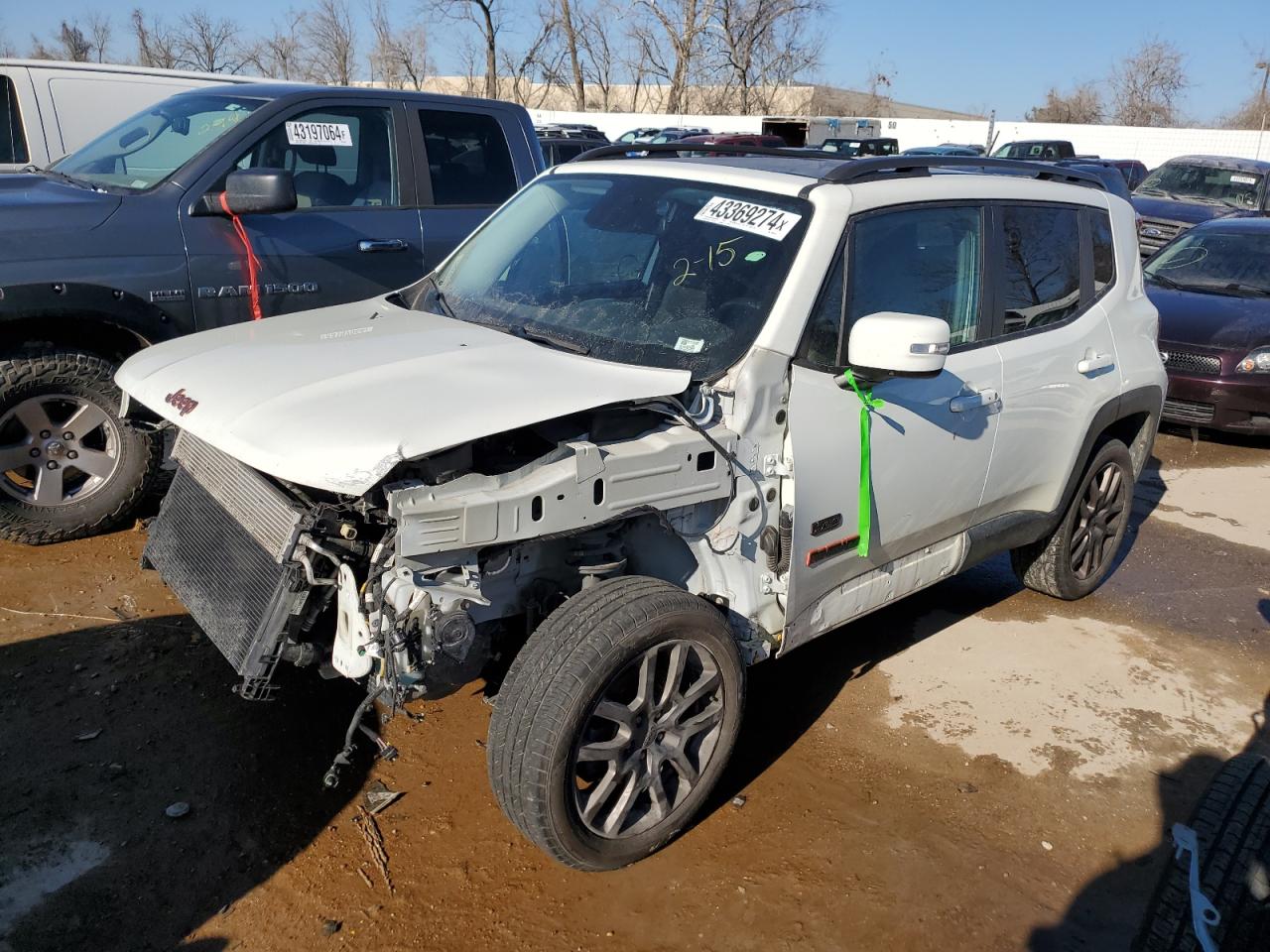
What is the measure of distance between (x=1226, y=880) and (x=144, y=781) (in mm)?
3020

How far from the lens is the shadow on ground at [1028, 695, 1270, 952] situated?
283cm

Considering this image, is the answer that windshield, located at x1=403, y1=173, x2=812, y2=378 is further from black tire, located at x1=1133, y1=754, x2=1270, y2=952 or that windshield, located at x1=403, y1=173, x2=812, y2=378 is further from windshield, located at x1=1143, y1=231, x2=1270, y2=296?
windshield, located at x1=1143, y1=231, x2=1270, y2=296

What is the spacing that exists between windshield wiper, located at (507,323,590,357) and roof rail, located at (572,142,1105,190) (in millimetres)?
975

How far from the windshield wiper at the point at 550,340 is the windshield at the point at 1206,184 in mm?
15956

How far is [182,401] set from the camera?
2930mm

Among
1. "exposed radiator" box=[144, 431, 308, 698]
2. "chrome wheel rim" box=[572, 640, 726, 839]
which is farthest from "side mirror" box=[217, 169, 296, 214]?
"chrome wheel rim" box=[572, 640, 726, 839]

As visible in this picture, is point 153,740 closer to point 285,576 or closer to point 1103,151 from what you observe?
point 285,576

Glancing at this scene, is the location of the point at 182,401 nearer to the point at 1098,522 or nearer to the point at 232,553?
the point at 232,553

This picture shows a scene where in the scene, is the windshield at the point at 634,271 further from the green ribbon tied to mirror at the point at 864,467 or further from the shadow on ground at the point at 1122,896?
the shadow on ground at the point at 1122,896


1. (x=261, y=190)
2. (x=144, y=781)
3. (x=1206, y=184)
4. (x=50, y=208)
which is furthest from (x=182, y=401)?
(x=1206, y=184)

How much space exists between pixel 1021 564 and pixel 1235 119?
230 feet

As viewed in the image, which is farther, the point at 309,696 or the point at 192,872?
the point at 309,696

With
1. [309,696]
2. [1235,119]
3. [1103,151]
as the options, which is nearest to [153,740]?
[309,696]

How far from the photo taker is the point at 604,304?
11.2 ft
